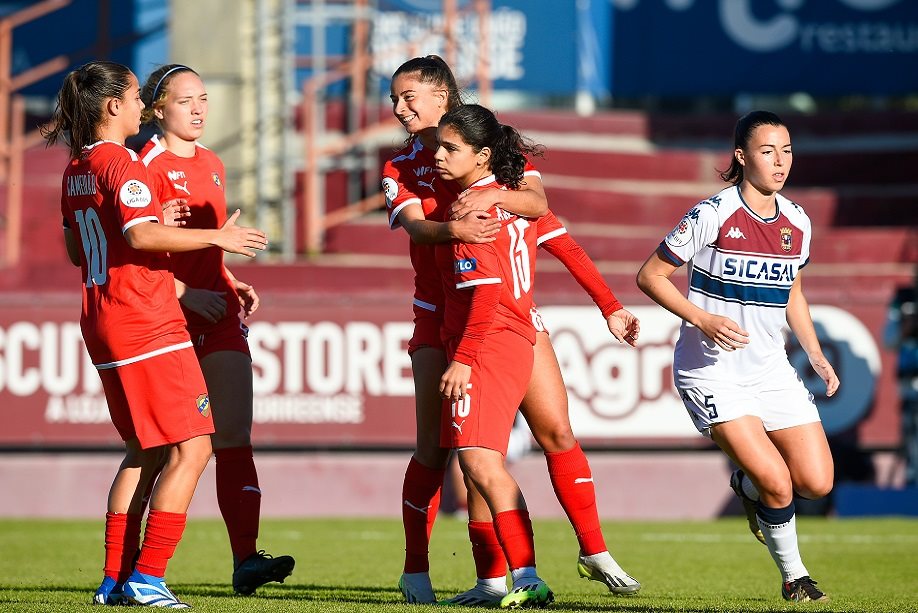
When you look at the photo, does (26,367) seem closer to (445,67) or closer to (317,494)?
(317,494)

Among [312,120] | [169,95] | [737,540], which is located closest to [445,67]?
[169,95]

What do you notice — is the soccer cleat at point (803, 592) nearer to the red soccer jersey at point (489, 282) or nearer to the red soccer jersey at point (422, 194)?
the red soccer jersey at point (489, 282)

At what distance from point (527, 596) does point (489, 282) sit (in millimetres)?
1231

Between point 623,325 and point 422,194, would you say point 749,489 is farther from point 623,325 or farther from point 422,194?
point 422,194

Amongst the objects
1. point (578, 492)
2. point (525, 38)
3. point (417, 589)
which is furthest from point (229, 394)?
point (525, 38)

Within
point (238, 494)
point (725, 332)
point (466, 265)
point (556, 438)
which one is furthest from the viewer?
point (238, 494)

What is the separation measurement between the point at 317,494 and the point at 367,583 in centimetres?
591

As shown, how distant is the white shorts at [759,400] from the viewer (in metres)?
6.38

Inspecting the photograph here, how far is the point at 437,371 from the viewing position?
6.25m

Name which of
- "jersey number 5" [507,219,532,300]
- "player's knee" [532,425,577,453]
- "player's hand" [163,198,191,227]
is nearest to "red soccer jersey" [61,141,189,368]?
"player's hand" [163,198,191,227]

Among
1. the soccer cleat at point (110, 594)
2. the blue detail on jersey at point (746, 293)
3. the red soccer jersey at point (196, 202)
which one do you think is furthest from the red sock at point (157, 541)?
the blue detail on jersey at point (746, 293)

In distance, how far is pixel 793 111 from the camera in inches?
752

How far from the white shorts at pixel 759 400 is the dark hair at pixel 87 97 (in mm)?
2701

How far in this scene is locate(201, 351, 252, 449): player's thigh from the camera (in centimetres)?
663
